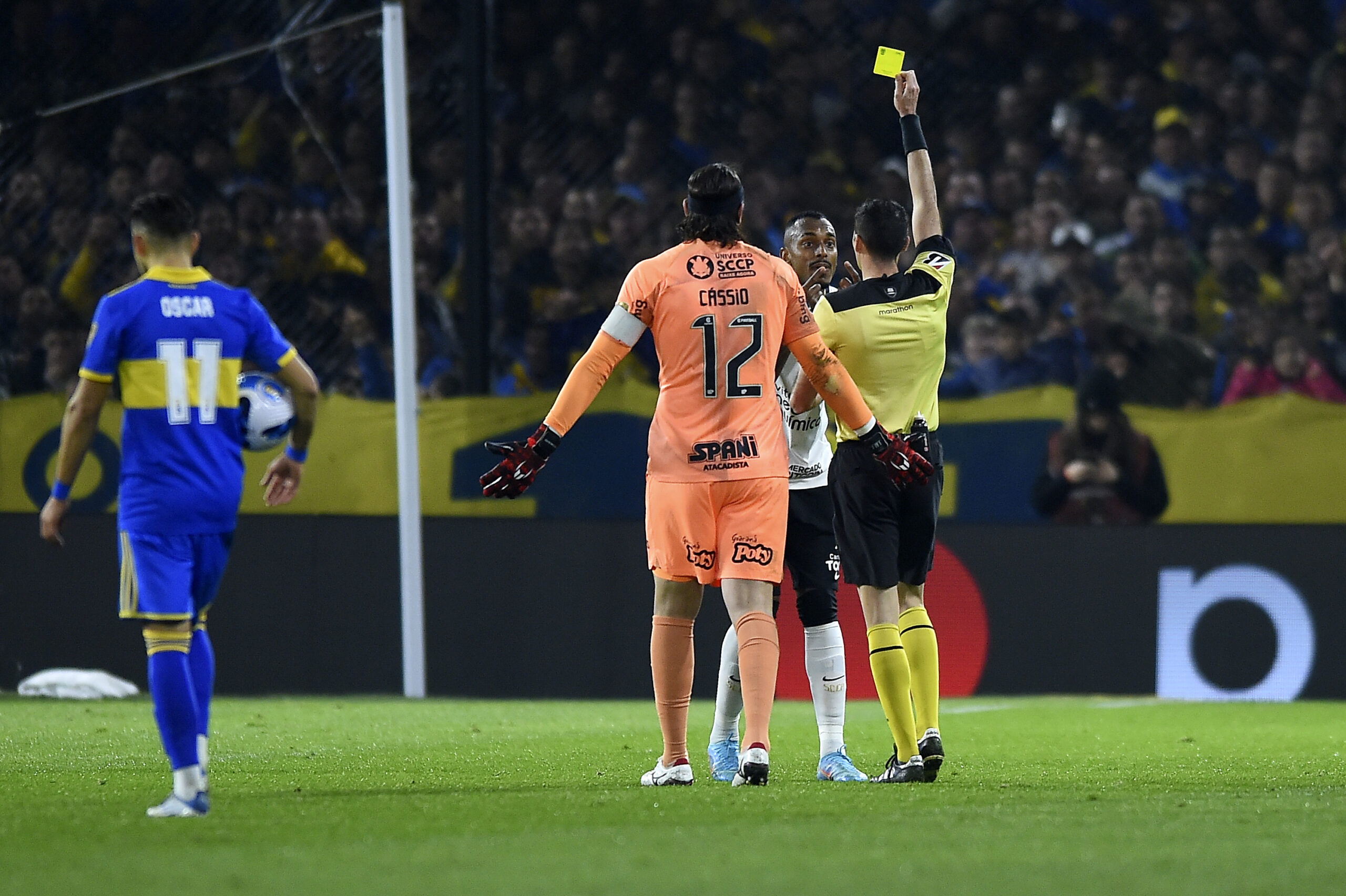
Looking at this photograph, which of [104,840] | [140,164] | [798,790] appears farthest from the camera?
[140,164]

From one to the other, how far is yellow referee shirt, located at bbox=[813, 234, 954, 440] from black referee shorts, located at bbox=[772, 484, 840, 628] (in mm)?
373

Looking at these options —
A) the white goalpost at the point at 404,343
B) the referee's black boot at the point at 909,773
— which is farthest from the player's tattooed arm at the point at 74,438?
the white goalpost at the point at 404,343

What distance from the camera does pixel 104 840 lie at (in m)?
4.26

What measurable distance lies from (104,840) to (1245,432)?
8.27 meters

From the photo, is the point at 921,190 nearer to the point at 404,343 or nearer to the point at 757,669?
the point at 757,669

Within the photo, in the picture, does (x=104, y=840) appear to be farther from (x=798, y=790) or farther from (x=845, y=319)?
(x=845, y=319)

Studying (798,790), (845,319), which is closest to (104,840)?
(798,790)

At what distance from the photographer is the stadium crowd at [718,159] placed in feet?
40.2

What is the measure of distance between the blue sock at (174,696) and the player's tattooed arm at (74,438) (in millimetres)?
408

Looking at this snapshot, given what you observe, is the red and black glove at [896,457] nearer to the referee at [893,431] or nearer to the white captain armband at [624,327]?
the referee at [893,431]

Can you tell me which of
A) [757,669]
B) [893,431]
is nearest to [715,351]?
[893,431]

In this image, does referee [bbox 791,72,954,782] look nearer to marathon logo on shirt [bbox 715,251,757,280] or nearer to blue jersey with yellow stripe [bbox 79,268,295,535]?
marathon logo on shirt [bbox 715,251,757,280]

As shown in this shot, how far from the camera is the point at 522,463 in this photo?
533 cm

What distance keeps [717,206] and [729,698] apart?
171cm
